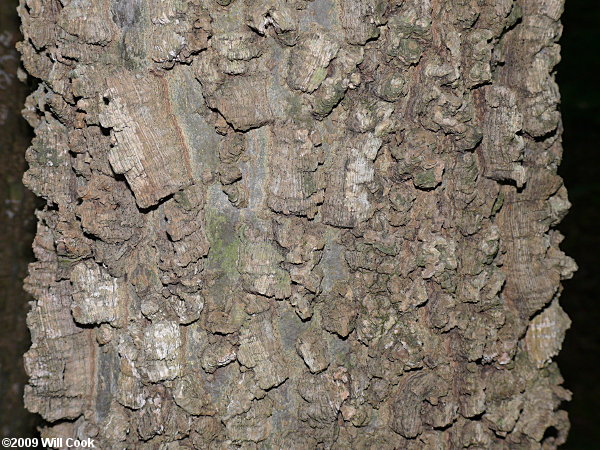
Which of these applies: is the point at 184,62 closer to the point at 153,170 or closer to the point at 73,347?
the point at 153,170

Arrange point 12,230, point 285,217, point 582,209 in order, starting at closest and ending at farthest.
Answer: point 285,217 → point 12,230 → point 582,209

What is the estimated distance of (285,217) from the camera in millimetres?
1129

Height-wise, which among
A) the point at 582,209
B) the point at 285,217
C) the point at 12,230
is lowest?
the point at 285,217

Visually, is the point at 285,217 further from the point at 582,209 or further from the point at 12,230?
the point at 582,209

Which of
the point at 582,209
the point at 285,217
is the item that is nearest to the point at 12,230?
the point at 285,217

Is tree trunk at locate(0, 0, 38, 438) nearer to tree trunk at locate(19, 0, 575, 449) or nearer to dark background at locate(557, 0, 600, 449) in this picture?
tree trunk at locate(19, 0, 575, 449)

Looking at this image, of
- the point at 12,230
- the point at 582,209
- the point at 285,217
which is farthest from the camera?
the point at 582,209

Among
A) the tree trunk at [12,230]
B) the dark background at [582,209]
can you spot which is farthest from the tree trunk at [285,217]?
the dark background at [582,209]

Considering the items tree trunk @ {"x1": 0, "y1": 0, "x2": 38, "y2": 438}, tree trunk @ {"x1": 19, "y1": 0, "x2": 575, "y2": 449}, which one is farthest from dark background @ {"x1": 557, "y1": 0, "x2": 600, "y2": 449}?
tree trunk @ {"x1": 0, "y1": 0, "x2": 38, "y2": 438}

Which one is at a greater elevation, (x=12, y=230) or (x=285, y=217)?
(x=12, y=230)

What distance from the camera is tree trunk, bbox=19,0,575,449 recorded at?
109 cm

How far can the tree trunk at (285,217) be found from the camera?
1.09 m

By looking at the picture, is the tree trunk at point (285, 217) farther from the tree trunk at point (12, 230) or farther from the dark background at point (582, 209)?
the dark background at point (582, 209)

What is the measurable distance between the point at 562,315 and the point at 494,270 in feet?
0.87
